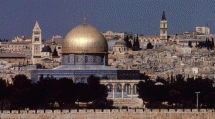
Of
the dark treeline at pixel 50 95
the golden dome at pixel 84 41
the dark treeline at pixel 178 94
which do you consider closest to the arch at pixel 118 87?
the golden dome at pixel 84 41

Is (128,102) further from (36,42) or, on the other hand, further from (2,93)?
(36,42)

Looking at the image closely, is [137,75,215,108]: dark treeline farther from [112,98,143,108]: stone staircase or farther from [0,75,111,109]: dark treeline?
[0,75,111,109]: dark treeline

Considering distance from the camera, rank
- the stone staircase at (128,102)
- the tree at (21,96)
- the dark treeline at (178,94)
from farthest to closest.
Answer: the stone staircase at (128,102), the dark treeline at (178,94), the tree at (21,96)

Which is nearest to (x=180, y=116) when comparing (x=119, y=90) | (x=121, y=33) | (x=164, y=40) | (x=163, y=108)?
(x=163, y=108)

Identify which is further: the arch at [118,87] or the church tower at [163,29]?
the church tower at [163,29]

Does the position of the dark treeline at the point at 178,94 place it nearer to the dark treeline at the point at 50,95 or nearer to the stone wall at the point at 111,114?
the dark treeline at the point at 50,95

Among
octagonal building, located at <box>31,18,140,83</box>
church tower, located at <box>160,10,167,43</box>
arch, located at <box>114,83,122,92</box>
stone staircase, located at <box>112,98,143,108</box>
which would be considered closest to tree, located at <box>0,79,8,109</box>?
stone staircase, located at <box>112,98,143,108</box>

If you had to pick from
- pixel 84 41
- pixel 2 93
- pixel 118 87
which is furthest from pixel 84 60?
pixel 2 93
